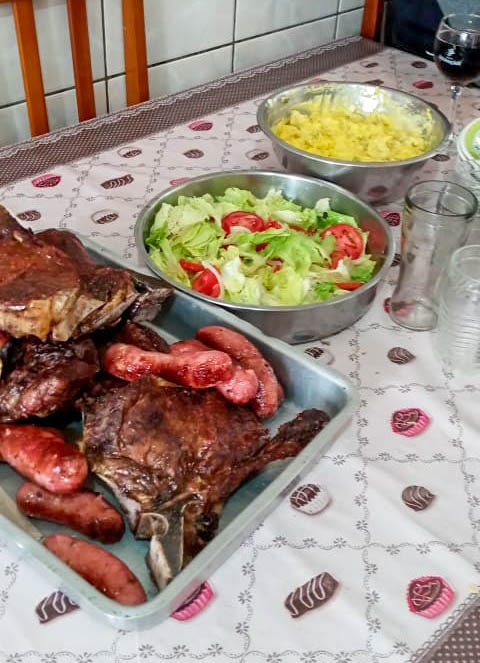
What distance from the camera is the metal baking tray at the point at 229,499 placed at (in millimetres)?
719

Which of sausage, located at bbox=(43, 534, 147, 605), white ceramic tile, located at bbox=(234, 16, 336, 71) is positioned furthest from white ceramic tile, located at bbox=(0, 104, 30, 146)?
sausage, located at bbox=(43, 534, 147, 605)

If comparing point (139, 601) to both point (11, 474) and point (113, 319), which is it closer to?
point (11, 474)

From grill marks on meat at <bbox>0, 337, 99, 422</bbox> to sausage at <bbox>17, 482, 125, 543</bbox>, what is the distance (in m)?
0.10

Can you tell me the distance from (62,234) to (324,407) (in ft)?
1.48

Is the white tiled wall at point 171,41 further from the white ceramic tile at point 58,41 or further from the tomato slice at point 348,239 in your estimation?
the tomato slice at point 348,239

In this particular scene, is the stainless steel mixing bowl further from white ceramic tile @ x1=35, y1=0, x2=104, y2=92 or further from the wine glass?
white ceramic tile @ x1=35, y1=0, x2=104, y2=92

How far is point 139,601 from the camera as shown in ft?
2.42

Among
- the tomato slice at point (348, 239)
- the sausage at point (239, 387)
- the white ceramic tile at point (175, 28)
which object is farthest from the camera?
the white ceramic tile at point (175, 28)

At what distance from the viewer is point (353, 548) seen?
0.88 metres

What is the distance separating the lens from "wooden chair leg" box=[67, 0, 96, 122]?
1.71 meters

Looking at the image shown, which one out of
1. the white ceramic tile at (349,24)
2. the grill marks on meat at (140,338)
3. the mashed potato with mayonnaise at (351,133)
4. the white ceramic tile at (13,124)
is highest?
the grill marks on meat at (140,338)

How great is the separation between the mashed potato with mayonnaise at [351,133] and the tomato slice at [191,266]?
0.44 meters

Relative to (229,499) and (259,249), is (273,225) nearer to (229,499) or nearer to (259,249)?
(259,249)

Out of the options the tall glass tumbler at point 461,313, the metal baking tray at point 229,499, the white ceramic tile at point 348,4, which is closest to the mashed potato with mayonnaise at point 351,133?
the tall glass tumbler at point 461,313
